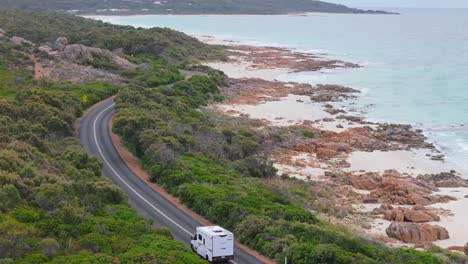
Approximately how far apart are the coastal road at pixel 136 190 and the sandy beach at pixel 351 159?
33.7 ft

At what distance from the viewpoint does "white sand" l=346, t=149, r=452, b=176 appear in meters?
45.0

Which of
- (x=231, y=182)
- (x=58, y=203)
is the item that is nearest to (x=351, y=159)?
(x=231, y=182)

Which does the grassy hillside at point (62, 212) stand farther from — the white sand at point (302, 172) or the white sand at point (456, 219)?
the white sand at point (456, 219)

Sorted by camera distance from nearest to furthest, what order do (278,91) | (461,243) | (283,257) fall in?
(283,257), (461,243), (278,91)

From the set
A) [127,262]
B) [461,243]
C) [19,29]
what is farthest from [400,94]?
[127,262]

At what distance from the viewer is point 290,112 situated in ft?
217

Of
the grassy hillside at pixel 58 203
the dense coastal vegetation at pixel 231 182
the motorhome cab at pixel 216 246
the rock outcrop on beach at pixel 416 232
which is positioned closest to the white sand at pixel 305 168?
the dense coastal vegetation at pixel 231 182

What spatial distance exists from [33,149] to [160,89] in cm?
3357

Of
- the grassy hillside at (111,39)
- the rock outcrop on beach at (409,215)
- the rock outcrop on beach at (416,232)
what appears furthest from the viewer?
the grassy hillside at (111,39)

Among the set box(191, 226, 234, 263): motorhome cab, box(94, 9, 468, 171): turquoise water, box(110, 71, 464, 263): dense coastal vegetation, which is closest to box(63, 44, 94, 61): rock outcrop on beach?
box(110, 71, 464, 263): dense coastal vegetation

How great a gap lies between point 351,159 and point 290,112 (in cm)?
1964

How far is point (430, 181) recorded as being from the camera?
41438mm

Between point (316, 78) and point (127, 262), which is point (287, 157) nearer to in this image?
point (127, 262)

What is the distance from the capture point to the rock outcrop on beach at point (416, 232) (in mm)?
30266
